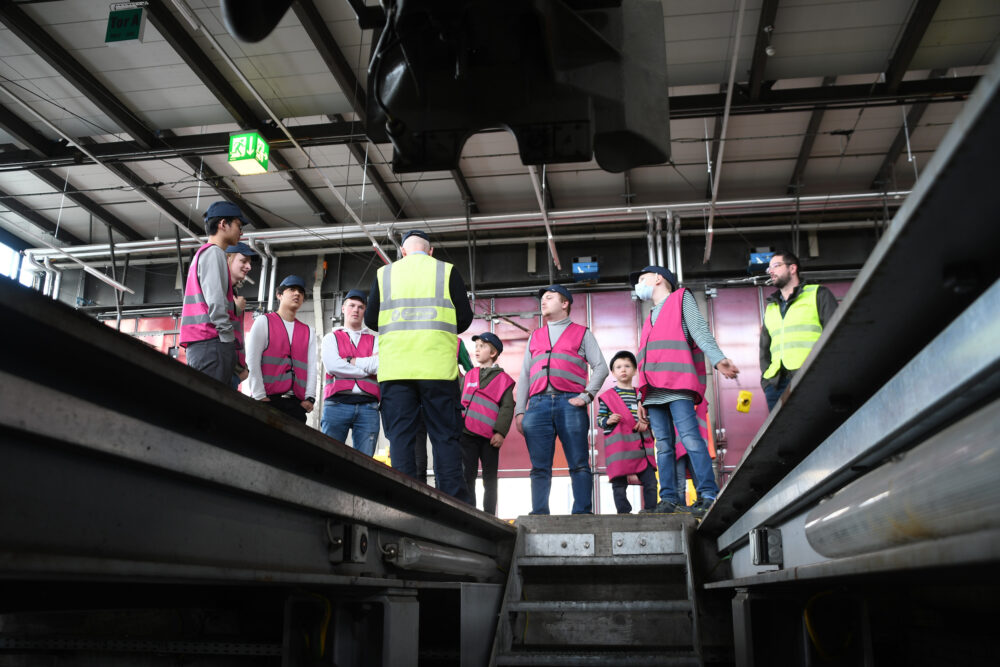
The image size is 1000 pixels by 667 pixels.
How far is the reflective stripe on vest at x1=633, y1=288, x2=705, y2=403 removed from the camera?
551 cm

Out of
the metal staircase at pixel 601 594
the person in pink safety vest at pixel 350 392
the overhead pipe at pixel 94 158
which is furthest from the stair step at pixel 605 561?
the overhead pipe at pixel 94 158

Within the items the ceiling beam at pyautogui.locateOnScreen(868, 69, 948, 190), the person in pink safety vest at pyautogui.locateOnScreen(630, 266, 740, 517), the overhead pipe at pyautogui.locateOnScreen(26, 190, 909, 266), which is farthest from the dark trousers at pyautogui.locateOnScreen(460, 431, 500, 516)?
the ceiling beam at pyautogui.locateOnScreen(868, 69, 948, 190)

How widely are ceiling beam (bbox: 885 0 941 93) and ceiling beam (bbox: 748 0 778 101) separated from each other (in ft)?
4.61

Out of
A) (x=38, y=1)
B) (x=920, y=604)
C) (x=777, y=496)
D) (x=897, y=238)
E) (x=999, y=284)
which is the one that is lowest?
(x=920, y=604)

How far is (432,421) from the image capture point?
481cm

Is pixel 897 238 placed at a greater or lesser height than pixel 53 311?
greater

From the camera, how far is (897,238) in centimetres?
134

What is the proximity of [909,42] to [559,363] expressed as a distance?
226 inches

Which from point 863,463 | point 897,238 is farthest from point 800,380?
point 897,238

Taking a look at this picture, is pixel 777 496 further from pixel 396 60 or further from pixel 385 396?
pixel 385 396

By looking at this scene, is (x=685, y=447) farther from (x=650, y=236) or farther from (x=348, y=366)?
(x=650, y=236)

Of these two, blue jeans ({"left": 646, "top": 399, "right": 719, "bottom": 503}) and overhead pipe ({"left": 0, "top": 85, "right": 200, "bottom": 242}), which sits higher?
overhead pipe ({"left": 0, "top": 85, "right": 200, "bottom": 242})

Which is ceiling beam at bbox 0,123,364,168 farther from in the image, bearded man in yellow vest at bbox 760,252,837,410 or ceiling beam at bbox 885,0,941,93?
ceiling beam at bbox 885,0,941,93

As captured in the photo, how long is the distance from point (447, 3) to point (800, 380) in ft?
4.23
